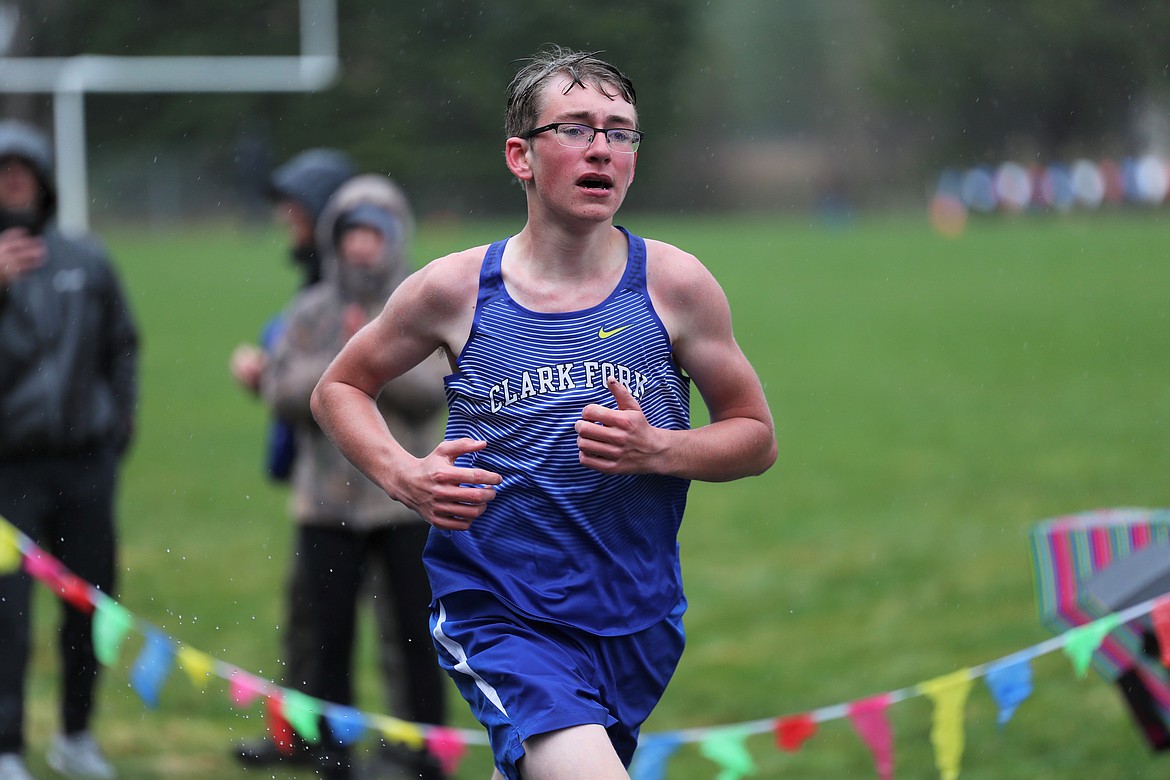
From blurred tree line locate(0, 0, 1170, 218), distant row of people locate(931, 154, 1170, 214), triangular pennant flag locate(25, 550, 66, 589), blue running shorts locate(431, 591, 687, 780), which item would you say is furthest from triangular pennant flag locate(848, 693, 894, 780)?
distant row of people locate(931, 154, 1170, 214)

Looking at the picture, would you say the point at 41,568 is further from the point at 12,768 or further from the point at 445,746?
the point at 445,746

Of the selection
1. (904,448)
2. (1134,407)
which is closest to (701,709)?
(904,448)

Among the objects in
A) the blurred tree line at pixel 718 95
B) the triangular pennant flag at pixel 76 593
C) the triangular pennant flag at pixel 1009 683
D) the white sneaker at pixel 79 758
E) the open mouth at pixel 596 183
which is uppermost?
the blurred tree line at pixel 718 95

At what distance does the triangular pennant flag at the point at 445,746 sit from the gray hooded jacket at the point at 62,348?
1.66 meters

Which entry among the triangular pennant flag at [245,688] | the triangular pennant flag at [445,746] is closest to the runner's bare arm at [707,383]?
the triangular pennant flag at [445,746]

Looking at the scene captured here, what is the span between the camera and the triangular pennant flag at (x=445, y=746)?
4.43 metres

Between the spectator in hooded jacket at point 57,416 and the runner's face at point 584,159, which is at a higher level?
the runner's face at point 584,159

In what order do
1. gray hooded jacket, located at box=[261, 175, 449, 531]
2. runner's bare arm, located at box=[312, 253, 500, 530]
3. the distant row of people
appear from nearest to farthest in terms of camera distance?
runner's bare arm, located at box=[312, 253, 500, 530] < gray hooded jacket, located at box=[261, 175, 449, 531] < the distant row of people

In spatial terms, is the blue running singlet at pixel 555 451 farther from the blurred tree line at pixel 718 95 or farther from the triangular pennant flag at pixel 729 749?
the blurred tree line at pixel 718 95

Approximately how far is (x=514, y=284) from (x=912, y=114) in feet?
176

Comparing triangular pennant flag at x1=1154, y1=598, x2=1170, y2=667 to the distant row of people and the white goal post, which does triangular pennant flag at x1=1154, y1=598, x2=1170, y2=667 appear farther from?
the distant row of people

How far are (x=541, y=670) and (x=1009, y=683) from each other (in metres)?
1.51

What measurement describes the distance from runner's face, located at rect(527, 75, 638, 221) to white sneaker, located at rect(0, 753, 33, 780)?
3145mm

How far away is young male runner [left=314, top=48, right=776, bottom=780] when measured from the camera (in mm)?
2818
